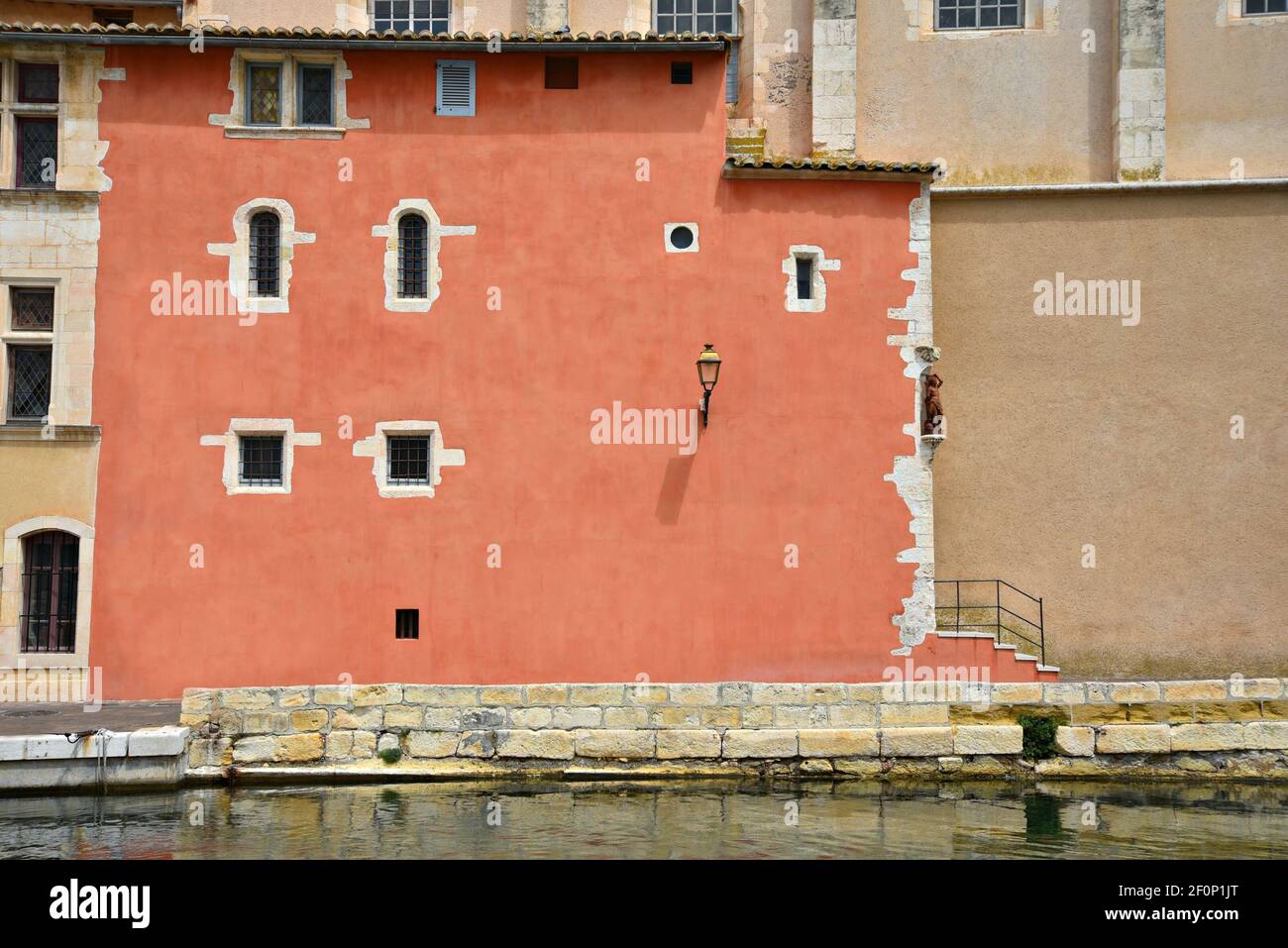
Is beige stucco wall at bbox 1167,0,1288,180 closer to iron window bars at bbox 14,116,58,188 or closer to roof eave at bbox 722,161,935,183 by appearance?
roof eave at bbox 722,161,935,183

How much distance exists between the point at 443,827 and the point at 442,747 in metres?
2.06

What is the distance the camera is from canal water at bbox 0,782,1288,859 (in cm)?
1146

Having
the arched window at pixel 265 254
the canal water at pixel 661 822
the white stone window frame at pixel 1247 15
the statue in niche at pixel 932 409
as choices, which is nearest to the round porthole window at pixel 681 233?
the statue in niche at pixel 932 409

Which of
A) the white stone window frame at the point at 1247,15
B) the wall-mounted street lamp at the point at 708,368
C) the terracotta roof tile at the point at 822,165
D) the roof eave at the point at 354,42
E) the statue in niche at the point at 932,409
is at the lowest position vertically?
the statue in niche at the point at 932,409

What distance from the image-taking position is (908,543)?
52.2 ft

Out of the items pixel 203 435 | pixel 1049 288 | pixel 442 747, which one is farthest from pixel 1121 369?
pixel 203 435

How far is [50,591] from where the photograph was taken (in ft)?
52.2

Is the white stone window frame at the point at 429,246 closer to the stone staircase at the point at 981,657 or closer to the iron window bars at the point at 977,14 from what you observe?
the stone staircase at the point at 981,657

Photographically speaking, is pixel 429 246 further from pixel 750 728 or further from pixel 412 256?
pixel 750 728

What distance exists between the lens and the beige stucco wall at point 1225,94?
60.1 feet

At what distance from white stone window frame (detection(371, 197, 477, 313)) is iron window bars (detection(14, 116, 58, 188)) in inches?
157

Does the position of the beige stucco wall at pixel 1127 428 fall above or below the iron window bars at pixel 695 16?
below

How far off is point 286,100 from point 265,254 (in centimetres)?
184

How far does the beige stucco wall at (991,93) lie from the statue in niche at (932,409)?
4.16 meters
